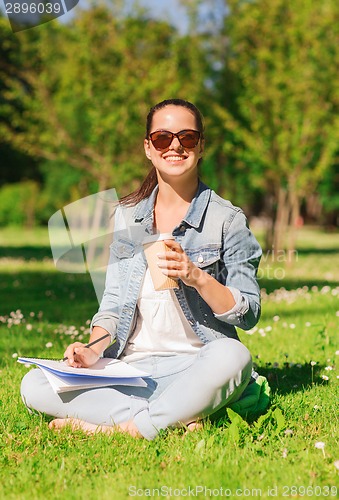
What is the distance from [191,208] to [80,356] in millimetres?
1015

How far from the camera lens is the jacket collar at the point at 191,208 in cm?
405

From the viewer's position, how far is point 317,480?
122 inches

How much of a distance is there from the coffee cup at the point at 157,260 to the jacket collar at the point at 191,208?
17cm

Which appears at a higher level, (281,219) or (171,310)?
(171,310)

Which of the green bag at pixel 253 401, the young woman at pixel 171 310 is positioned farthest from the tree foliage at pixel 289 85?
the green bag at pixel 253 401

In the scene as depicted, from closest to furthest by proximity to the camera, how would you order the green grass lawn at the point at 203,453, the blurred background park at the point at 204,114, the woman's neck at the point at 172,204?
1. the green grass lawn at the point at 203,453
2. the woman's neck at the point at 172,204
3. the blurred background park at the point at 204,114

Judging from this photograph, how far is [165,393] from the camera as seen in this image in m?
3.76

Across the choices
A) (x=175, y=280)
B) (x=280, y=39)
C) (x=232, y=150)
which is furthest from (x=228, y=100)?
(x=175, y=280)

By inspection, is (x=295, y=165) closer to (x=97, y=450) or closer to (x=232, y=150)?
(x=232, y=150)

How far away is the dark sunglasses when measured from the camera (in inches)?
159

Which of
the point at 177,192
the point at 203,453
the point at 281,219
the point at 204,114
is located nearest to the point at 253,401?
the point at 203,453

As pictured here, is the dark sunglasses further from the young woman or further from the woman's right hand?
the woman's right hand

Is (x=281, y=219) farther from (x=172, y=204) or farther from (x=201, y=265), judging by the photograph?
(x=201, y=265)

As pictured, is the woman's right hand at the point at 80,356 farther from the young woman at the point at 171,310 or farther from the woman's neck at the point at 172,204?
the woman's neck at the point at 172,204
